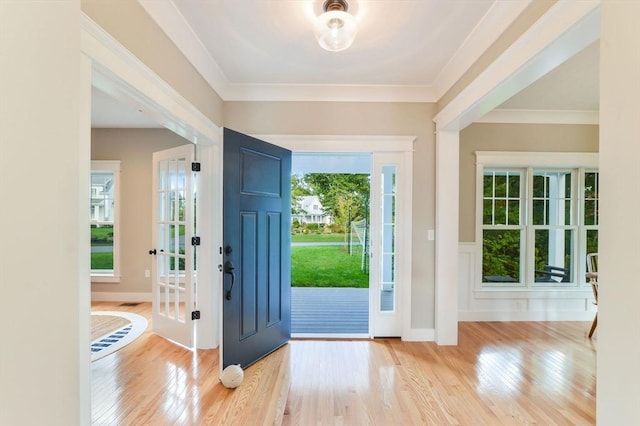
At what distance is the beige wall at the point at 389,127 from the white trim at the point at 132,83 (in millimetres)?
772

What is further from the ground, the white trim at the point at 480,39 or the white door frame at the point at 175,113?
the white trim at the point at 480,39

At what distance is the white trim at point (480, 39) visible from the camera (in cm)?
179

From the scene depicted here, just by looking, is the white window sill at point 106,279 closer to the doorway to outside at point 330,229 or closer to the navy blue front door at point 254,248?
the doorway to outside at point 330,229

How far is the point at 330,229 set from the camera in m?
8.46

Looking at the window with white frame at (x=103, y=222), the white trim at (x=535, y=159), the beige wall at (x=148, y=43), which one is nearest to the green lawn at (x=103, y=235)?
the window with white frame at (x=103, y=222)

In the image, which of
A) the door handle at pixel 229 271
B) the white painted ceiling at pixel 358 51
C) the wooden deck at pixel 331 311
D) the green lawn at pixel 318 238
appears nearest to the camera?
the white painted ceiling at pixel 358 51

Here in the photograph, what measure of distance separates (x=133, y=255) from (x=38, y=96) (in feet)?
15.0

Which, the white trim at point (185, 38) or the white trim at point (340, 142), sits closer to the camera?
the white trim at point (185, 38)

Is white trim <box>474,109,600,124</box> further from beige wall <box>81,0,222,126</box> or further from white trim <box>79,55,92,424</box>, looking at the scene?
white trim <box>79,55,92,424</box>

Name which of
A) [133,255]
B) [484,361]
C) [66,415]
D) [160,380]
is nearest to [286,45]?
[66,415]

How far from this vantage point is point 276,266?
2.93 meters

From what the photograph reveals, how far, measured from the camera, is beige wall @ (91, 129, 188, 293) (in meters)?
4.44

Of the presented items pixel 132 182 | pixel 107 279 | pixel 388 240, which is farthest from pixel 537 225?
pixel 107 279

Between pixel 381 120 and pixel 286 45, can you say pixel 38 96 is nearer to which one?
pixel 286 45
